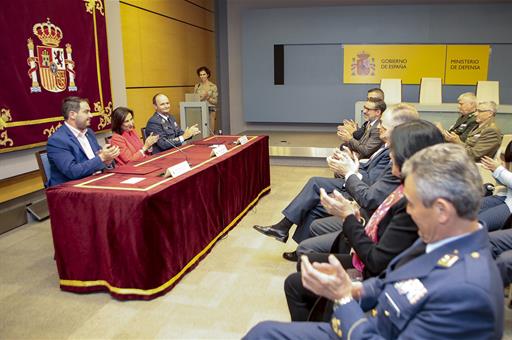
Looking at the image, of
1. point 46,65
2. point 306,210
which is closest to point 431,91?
point 306,210

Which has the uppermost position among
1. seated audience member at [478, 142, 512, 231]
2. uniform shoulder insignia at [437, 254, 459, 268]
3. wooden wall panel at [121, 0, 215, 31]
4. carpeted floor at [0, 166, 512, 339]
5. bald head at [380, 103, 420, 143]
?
wooden wall panel at [121, 0, 215, 31]

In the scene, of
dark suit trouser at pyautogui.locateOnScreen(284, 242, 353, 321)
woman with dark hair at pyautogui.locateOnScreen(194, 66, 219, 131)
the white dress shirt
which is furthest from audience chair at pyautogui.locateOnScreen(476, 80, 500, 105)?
dark suit trouser at pyautogui.locateOnScreen(284, 242, 353, 321)

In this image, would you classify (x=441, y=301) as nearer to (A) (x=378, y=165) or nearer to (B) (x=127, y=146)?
(A) (x=378, y=165)

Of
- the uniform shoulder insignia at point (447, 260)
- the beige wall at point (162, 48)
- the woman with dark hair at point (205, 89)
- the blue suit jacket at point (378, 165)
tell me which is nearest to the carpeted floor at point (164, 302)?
the blue suit jacket at point (378, 165)

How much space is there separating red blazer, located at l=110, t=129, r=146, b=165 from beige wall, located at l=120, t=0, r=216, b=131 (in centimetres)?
195

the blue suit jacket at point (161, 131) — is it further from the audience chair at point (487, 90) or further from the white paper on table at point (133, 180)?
the audience chair at point (487, 90)

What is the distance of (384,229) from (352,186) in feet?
2.20

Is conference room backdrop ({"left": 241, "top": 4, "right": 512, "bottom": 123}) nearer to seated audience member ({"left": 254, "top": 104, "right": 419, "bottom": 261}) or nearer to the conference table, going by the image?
seated audience member ({"left": 254, "top": 104, "right": 419, "bottom": 261})

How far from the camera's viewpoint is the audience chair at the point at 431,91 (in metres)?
7.30

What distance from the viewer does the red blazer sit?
3.66 metres

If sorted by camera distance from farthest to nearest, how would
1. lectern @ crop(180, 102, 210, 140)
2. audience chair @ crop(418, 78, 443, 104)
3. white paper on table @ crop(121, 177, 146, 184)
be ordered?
1. audience chair @ crop(418, 78, 443, 104)
2. lectern @ crop(180, 102, 210, 140)
3. white paper on table @ crop(121, 177, 146, 184)

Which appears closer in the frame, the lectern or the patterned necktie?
the patterned necktie

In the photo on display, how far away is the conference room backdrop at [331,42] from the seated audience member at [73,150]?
19.4ft

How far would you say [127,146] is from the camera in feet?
12.2
